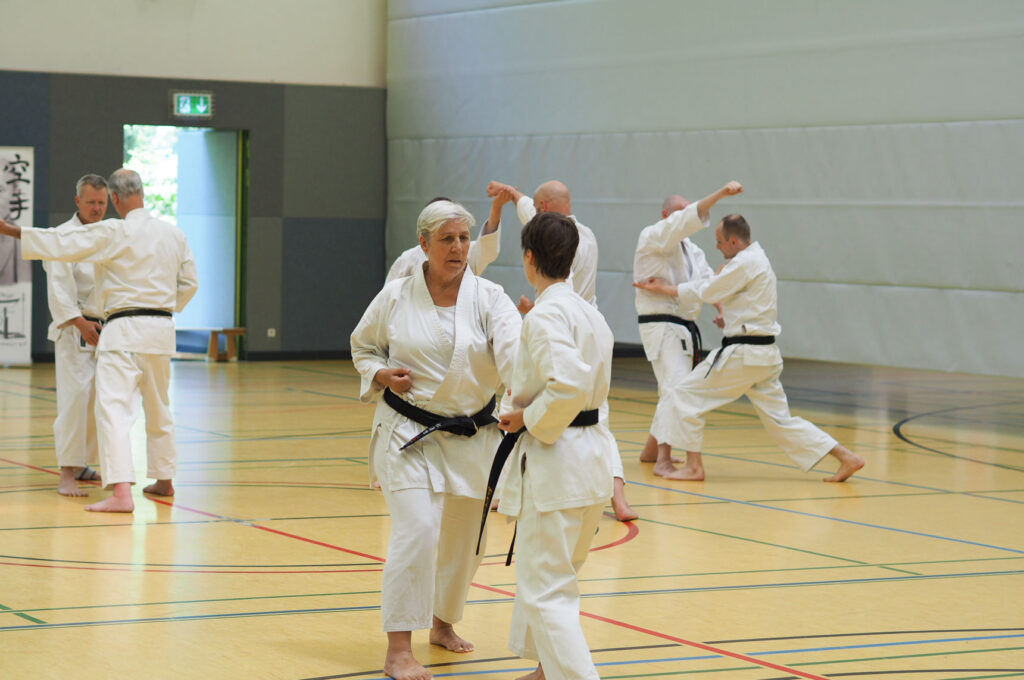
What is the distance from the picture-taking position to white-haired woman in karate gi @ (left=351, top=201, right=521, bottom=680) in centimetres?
466

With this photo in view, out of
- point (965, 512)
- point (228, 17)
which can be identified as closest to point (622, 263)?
point (228, 17)

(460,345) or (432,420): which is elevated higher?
(460,345)

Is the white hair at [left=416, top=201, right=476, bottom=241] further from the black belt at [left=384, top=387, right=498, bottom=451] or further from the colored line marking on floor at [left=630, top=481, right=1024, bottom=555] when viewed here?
the colored line marking on floor at [left=630, top=481, right=1024, bottom=555]

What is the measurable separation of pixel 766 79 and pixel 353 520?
761 cm

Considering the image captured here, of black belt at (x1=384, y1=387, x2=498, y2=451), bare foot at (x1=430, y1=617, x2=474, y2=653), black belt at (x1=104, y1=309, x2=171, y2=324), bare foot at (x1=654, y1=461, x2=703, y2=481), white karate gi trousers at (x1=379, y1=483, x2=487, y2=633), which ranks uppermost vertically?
black belt at (x1=104, y1=309, x2=171, y2=324)

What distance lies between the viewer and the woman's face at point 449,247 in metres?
4.78

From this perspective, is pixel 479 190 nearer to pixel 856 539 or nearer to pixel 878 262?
pixel 878 262

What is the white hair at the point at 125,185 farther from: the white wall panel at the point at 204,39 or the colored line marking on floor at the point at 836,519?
the white wall panel at the point at 204,39

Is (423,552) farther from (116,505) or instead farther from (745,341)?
(745,341)

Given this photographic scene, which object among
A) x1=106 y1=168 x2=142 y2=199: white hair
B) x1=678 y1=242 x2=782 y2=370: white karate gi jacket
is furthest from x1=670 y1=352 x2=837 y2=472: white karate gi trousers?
x1=106 y1=168 x2=142 y2=199: white hair

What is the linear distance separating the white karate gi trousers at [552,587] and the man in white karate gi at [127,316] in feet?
12.6

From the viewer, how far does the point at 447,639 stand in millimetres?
4984

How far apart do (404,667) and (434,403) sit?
89 cm

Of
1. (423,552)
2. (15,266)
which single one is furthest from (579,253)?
(15,266)
